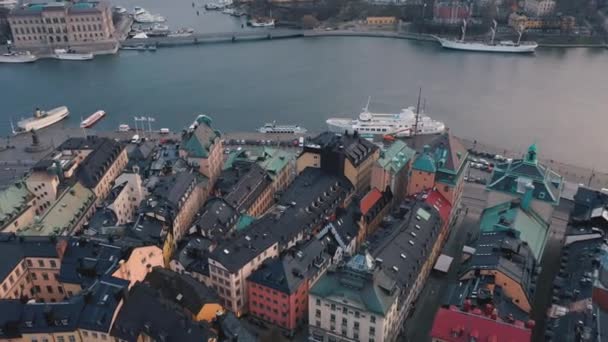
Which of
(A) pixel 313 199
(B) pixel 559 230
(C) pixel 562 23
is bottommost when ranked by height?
(B) pixel 559 230

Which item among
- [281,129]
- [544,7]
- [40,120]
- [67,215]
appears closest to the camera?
[67,215]

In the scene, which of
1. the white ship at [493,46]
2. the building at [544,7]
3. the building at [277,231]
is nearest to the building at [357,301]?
the building at [277,231]

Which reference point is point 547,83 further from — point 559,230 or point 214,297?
point 214,297

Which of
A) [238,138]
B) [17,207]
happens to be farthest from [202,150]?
[17,207]

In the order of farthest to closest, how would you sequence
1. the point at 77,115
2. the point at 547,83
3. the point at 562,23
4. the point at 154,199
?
the point at 562,23
the point at 547,83
the point at 77,115
the point at 154,199

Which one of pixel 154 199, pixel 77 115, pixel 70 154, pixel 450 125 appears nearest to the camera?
pixel 154 199

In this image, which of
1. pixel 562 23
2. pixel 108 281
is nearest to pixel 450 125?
pixel 108 281

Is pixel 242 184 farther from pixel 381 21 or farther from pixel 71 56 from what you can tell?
pixel 381 21

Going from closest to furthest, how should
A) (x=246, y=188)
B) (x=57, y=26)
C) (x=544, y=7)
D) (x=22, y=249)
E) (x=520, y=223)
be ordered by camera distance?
(x=22, y=249), (x=520, y=223), (x=246, y=188), (x=57, y=26), (x=544, y=7)
